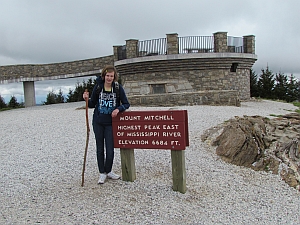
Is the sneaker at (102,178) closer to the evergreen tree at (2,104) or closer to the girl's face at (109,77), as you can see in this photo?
the girl's face at (109,77)

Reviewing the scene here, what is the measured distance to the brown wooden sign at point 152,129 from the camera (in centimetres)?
427

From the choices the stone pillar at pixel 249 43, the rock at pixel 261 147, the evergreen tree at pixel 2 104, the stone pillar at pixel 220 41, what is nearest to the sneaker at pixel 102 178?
the rock at pixel 261 147

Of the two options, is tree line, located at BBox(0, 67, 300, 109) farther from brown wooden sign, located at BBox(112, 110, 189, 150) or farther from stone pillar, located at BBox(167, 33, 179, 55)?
brown wooden sign, located at BBox(112, 110, 189, 150)

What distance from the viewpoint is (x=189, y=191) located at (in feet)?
15.0

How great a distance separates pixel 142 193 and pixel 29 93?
72.1ft

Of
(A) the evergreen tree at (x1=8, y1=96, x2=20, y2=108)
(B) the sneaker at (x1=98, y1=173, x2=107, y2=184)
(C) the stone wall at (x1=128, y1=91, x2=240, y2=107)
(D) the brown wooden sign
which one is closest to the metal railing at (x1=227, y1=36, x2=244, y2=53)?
(C) the stone wall at (x1=128, y1=91, x2=240, y2=107)

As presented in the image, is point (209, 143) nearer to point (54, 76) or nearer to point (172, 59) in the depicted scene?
point (172, 59)

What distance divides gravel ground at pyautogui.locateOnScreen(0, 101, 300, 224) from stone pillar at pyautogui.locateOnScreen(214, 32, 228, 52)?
37.3 feet

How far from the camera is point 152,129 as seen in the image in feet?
14.5

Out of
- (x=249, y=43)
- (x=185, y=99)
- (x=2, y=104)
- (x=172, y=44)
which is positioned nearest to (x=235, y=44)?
(x=249, y=43)

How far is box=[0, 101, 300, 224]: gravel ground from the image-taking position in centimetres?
382

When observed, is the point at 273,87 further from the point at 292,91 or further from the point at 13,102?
the point at 13,102

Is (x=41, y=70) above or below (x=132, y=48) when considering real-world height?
below

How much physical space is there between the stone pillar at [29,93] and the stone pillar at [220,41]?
15030mm
